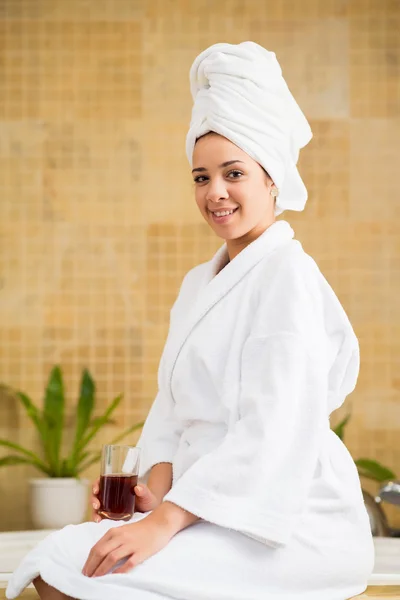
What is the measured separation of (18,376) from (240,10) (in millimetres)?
1798

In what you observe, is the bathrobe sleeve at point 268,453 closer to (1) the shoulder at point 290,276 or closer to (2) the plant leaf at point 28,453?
(1) the shoulder at point 290,276

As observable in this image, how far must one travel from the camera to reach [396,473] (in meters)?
3.67

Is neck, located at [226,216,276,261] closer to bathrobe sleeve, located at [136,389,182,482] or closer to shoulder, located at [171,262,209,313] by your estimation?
shoulder, located at [171,262,209,313]

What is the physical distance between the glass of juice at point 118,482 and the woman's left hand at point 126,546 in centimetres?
17

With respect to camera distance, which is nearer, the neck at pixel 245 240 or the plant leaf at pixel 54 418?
the neck at pixel 245 240

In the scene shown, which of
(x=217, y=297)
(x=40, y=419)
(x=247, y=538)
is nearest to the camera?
(x=247, y=538)

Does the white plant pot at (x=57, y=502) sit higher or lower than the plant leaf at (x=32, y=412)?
lower

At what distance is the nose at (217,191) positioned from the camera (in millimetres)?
1700

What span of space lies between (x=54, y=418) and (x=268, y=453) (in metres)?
2.16

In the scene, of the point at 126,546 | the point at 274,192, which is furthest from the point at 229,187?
the point at 126,546

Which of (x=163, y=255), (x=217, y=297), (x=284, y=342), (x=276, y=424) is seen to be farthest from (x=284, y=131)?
(x=163, y=255)

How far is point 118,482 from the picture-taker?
1.58 meters

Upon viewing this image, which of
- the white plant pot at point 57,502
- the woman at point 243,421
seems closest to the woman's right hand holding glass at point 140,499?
the woman at point 243,421

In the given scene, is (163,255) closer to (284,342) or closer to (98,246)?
(98,246)
